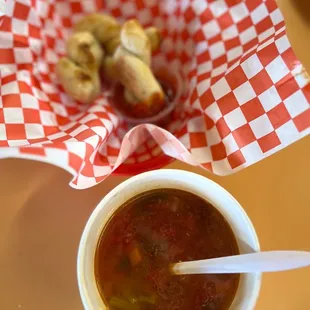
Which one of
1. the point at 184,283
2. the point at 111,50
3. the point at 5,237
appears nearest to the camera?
the point at 184,283

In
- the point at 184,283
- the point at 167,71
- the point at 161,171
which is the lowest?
the point at 184,283

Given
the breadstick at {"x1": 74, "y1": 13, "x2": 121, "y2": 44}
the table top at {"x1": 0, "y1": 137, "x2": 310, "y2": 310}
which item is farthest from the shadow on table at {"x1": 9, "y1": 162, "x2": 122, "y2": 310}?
the breadstick at {"x1": 74, "y1": 13, "x2": 121, "y2": 44}

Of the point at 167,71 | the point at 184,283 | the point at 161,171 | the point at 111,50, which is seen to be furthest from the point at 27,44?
the point at 184,283

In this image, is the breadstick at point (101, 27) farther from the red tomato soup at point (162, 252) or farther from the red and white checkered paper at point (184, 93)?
the red tomato soup at point (162, 252)

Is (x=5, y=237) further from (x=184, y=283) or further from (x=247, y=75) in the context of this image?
(x=247, y=75)

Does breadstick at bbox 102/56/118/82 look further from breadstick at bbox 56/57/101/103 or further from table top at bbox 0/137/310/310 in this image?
table top at bbox 0/137/310/310
